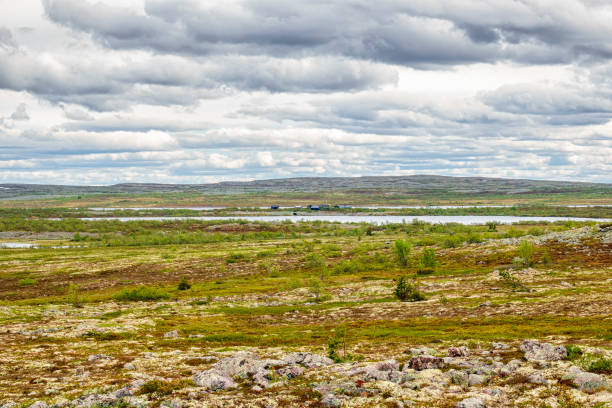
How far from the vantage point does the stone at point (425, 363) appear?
22.0 m

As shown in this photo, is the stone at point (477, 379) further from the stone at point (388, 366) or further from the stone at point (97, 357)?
the stone at point (97, 357)

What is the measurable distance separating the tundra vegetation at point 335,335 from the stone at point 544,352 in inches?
4.6

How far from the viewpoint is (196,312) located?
2176 inches

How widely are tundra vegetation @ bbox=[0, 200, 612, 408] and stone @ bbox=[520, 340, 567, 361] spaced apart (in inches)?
4.6

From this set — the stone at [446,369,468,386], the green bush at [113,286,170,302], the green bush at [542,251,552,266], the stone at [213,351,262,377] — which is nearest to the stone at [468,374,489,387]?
the stone at [446,369,468,386]

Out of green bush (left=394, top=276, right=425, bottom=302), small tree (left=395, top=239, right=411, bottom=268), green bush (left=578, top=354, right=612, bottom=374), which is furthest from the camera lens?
small tree (left=395, top=239, right=411, bottom=268)

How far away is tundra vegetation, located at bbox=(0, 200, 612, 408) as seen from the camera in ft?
64.1

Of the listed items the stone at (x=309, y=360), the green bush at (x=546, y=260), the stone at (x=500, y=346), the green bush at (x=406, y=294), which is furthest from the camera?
the green bush at (x=546, y=260)

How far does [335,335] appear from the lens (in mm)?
34219

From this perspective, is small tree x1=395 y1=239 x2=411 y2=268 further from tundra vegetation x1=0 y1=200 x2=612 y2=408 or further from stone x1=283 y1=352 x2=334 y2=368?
stone x1=283 y1=352 x2=334 y2=368

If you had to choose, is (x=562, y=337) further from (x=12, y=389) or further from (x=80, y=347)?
(x=80, y=347)

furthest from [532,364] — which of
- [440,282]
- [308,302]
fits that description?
[440,282]

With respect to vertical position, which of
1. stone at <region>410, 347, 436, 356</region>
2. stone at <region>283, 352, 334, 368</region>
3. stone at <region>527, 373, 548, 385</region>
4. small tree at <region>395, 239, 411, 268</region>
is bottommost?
small tree at <region>395, 239, 411, 268</region>

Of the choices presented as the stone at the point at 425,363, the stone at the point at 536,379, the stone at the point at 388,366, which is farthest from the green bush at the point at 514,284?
the stone at the point at 536,379
